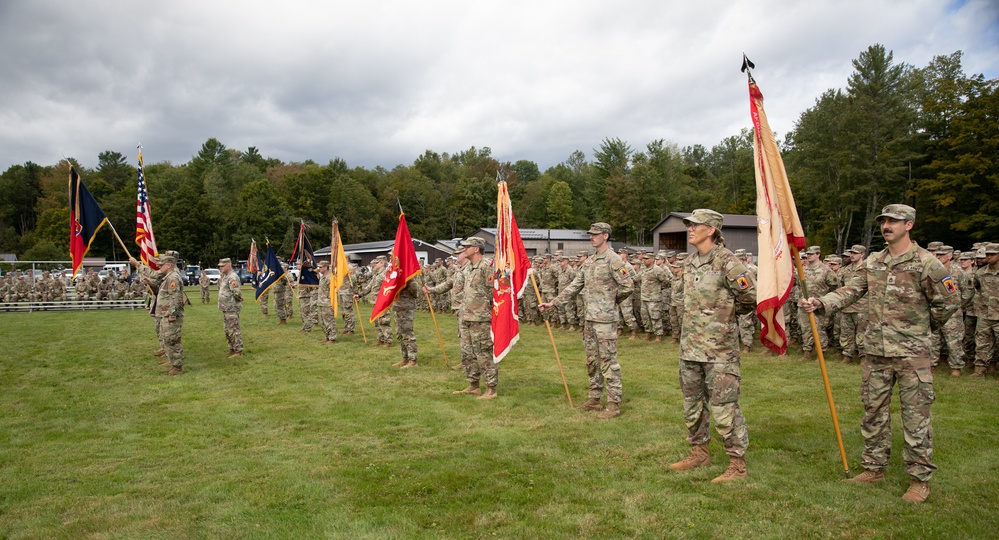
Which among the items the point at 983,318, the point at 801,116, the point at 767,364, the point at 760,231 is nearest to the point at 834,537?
the point at 760,231

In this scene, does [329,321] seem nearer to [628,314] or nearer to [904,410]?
[628,314]

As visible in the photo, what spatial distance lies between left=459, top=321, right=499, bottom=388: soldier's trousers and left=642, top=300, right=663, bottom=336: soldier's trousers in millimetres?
7263

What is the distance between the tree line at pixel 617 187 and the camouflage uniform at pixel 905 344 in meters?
28.8

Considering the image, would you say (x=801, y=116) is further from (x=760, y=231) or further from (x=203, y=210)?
(x=203, y=210)

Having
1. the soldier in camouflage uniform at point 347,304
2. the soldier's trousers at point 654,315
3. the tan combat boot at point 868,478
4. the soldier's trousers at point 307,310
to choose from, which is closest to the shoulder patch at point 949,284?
the tan combat boot at point 868,478

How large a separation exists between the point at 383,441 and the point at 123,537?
3042 millimetres

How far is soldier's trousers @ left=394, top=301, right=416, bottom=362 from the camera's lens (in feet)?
41.4

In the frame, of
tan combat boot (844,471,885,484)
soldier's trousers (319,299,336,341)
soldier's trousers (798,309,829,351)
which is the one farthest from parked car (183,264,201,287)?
tan combat boot (844,471,885,484)

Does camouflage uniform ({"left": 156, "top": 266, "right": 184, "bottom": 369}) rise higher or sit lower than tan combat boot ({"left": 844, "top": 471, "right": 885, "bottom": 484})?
higher

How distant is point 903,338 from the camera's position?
5.23 meters

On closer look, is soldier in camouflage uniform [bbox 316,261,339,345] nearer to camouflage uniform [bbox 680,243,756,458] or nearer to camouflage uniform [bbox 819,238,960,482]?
camouflage uniform [bbox 680,243,756,458]

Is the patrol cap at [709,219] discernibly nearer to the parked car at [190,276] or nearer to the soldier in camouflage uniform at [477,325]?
the soldier in camouflage uniform at [477,325]

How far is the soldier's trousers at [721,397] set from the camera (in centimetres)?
560

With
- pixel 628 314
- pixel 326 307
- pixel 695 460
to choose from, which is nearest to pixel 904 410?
pixel 695 460
